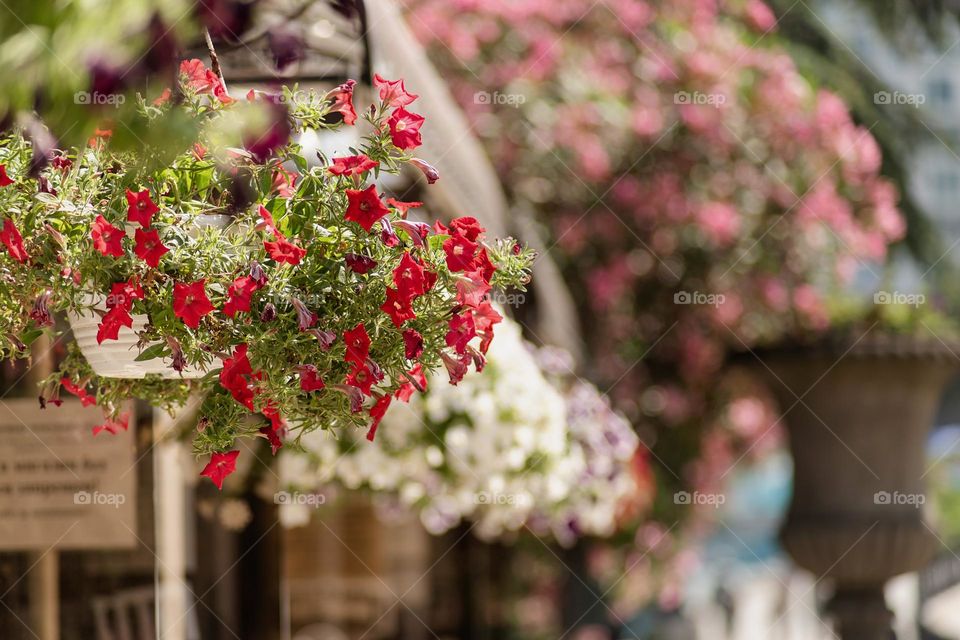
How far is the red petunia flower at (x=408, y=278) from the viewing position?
129 cm

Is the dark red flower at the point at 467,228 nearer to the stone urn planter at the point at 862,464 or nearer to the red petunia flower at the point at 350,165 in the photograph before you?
the red petunia flower at the point at 350,165

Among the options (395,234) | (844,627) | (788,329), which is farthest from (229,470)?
(788,329)

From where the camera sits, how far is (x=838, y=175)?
19.1ft

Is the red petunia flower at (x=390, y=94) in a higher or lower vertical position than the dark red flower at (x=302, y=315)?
higher

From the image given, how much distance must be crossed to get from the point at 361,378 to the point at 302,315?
0.40 ft

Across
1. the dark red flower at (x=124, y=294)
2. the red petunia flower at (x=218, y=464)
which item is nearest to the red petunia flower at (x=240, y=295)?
the dark red flower at (x=124, y=294)

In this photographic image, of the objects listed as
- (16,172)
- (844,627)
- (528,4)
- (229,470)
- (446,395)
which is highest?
(528,4)

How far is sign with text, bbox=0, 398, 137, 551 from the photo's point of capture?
7.23 feet

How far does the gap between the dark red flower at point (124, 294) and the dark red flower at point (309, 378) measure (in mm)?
208

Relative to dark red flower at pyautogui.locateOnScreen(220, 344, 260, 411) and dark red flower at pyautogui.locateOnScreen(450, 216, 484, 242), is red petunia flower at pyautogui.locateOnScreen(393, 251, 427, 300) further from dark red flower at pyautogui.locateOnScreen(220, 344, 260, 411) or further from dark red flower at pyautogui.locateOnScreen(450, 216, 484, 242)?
dark red flower at pyautogui.locateOnScreen(220, 344, 260, 411)

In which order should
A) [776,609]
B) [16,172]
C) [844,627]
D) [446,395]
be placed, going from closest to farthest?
[16,172]
[446,395]
[844,627]
[776,609]

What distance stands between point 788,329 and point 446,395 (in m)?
3.65

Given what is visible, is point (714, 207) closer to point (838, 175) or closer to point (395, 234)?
point (838, 175)

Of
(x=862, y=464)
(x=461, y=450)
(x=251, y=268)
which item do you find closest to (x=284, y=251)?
(x=251, y=268)
